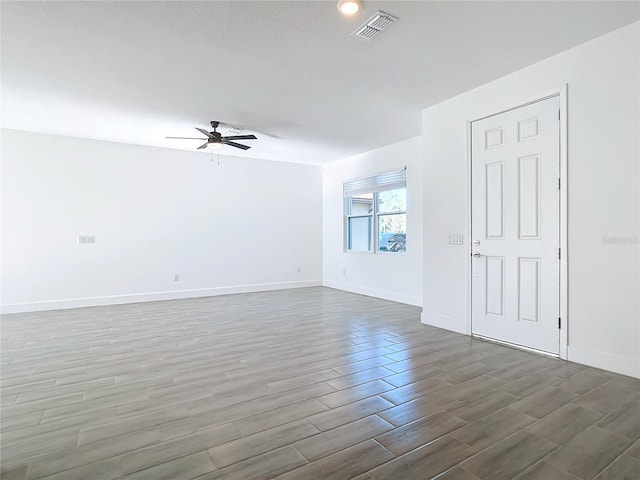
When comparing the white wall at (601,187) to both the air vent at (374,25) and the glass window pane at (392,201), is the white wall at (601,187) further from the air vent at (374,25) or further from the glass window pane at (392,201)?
the glass window pane at (392,201)

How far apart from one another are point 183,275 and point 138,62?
4.29 m

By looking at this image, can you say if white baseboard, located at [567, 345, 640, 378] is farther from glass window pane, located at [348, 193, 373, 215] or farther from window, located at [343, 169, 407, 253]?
glass window pane, located at [348, 193, 373, 215]

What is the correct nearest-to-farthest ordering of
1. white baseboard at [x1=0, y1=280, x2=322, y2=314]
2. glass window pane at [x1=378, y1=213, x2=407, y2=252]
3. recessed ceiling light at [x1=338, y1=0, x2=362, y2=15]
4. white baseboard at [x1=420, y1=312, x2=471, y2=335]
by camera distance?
1. recessed ceiling light at [x1=338, y1=0, x2=362, y2=15]
2. white baseboard at [x1=420, y1=312, x2=471, y2=335]
3. white baseboard at [x1=0, y1=280, x2=322, y2=314]
4. glass window pane at [x1=378, y1=213, x2=407, y2=252]

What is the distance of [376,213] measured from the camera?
6746 millimetres

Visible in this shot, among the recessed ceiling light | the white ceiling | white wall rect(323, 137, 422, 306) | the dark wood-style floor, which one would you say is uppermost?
the white ceiling

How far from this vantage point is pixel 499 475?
1.62 meters

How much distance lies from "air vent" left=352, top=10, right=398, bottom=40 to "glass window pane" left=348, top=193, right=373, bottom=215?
13.9ft

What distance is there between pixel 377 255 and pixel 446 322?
2.55 meters

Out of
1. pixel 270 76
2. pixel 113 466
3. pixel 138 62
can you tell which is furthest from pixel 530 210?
pixel 138 62

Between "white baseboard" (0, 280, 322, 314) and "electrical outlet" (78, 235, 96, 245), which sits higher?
"electrical outlet" (78, 235, 96, 245)

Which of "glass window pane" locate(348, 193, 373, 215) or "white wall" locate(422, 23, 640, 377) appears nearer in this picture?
"white wall" locate(422, 23, 640, 377)

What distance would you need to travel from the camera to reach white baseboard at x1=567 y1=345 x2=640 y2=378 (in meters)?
2.73

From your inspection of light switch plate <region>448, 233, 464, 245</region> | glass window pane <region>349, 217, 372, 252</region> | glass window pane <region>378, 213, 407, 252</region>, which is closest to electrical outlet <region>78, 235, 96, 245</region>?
glass window pane <region>349, 217, 372, 252</region>

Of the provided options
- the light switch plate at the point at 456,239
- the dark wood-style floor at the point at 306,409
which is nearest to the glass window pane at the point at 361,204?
the light switch plate at the point at 456,239
